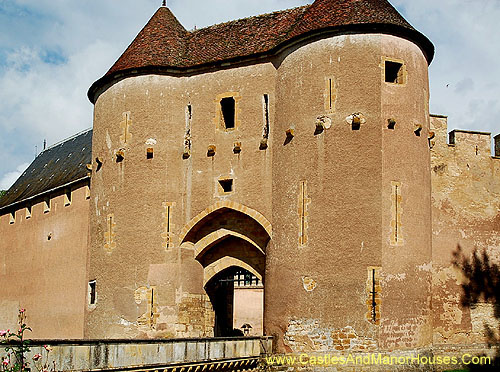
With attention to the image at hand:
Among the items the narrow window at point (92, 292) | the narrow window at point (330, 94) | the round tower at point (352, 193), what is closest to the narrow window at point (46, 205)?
the narrow window at point (92, 292)

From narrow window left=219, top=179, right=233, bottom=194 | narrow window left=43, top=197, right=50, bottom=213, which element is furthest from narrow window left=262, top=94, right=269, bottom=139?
narrow window left=43, top=197, right=50, bottom=213

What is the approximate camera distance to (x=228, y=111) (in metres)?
22.0

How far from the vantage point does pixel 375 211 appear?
A: 18391 millimetres

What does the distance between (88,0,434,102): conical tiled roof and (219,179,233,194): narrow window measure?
345 cm

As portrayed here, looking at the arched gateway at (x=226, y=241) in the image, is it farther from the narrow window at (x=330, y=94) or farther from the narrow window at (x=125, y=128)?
the narrow window at (x=330, y=94)

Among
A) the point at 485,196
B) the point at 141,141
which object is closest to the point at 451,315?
the point at 485,196

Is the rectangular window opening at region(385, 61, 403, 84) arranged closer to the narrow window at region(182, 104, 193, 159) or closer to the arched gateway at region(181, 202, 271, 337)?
the arched gateway at region(181, 202, 271, 337)

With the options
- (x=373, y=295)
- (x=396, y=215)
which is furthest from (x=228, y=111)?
(x=373, y=295)

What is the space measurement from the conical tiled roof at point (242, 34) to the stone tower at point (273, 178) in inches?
2.2

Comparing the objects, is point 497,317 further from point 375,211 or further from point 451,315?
point 375,211

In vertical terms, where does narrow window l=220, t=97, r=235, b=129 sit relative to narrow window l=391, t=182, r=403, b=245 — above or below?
above

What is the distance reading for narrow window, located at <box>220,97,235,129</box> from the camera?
71.3ft

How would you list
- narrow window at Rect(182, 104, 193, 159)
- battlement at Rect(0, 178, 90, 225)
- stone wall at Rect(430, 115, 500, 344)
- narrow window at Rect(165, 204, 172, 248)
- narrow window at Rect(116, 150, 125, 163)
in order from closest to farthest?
narrow window at Rect(165, 204, 172, 248) < narrow window at Rect(182, 104, 193, 159) < narrow window at Rect(116, 150, 125, 163) < stone wall at Rect(430, 115, 500, 344) < battlement at Rect(0, 178, 90, 225)

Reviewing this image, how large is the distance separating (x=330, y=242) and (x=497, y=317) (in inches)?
282
